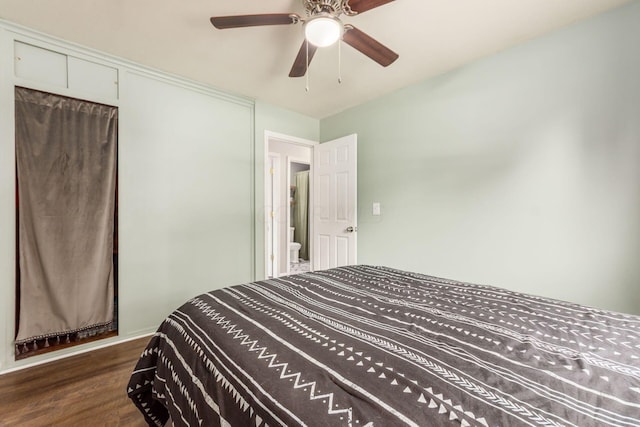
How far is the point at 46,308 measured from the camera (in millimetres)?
2066

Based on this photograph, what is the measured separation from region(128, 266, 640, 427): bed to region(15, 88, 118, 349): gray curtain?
4.67 ft

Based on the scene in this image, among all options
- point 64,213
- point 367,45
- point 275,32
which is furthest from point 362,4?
point 64,213

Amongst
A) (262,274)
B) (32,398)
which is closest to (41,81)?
(32,398)

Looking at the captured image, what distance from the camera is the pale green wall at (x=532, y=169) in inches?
70.2

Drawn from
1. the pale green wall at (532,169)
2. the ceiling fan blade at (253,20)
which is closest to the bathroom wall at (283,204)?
the pale green wall at (532,169)

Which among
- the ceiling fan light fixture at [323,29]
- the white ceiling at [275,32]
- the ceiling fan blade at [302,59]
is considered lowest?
the ceiling fan light fixture at [323,29]

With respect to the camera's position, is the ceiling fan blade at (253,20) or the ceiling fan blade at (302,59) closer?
the ceiling fan blade at (253,20)

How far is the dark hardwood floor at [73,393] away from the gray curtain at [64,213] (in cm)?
27

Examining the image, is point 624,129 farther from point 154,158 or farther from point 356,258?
point 154,158

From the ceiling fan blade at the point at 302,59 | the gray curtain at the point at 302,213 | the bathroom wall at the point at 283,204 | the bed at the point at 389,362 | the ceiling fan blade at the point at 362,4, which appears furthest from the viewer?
the gray curtain at the point at 302,213

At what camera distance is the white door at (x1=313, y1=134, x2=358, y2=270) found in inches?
128

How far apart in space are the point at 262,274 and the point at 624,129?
3.29 metres

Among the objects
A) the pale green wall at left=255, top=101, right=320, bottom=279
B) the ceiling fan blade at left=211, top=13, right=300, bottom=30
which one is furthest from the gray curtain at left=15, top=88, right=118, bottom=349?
the ceiling fan blade at left=211, top=13, right=300, bottom=30

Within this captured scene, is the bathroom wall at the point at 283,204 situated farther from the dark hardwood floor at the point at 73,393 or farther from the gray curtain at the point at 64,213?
the dark hardwood floor at the point at 73,393
